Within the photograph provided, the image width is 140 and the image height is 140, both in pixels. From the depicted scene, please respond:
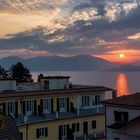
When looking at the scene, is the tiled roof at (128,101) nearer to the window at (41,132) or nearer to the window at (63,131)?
the window at (41,132)

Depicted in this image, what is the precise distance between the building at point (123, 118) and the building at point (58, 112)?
43.1 ft

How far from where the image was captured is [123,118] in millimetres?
37875

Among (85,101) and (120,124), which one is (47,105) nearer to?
(85,101)

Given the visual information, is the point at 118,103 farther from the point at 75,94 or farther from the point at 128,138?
the point at 75,94

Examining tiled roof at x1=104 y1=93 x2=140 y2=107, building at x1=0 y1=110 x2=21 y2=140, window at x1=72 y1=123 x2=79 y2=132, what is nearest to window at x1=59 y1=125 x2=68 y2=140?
window at x1=72 y1=123 x2=79 y2=132

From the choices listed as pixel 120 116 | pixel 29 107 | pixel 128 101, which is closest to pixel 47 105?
pixel 29 107

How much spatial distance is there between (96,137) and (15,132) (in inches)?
1309

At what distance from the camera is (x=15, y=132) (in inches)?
885

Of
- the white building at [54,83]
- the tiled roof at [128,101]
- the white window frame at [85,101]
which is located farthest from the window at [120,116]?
the white window frame at [85,101]

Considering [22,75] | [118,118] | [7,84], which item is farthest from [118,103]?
[22,75]

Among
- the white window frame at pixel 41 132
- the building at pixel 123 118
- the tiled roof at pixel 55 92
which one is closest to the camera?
the building at pixel 123 118

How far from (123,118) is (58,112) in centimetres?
1766

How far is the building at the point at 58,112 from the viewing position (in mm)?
48906

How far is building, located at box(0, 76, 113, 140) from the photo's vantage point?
48906 millimetres
